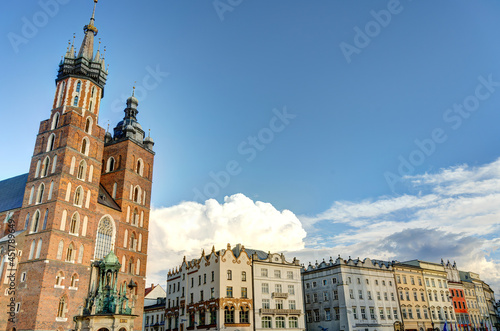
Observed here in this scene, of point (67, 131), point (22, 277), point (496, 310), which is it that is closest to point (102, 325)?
point (22, 277)

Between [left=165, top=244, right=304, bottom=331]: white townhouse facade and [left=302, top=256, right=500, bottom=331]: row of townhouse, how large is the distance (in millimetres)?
6045

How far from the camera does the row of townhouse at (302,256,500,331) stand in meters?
60.4

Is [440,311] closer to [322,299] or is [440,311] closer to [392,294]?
[392,294]

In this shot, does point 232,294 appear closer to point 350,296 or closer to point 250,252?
point 250,252

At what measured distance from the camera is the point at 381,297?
64.5 m

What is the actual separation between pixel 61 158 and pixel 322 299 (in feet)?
147

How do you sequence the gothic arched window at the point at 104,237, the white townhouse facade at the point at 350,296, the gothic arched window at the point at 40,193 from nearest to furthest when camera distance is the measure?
1. the gothic arched window at the point at 40,193
2. the gothic arched window at the point at 104,237
3. the white townhouse facade at the point at 350,296

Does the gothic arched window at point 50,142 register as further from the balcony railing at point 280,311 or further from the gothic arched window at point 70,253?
the balcony railing at point 280,311

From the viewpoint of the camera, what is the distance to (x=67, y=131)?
153ft

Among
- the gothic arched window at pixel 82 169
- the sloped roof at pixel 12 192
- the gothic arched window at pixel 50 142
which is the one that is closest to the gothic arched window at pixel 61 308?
the gothic arched window at pixel 82 169

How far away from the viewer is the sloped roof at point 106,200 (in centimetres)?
4988

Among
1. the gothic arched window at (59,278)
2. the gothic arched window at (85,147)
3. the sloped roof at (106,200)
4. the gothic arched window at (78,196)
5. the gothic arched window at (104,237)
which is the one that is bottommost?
the gothic arched window at (59,278)

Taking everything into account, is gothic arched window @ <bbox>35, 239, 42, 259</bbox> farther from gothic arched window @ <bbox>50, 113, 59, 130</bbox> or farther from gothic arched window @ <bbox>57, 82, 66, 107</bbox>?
gothic arched window @ <bbox>57, 82, 66, 107</bbox>

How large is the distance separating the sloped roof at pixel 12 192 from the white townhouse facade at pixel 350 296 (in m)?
46.2
